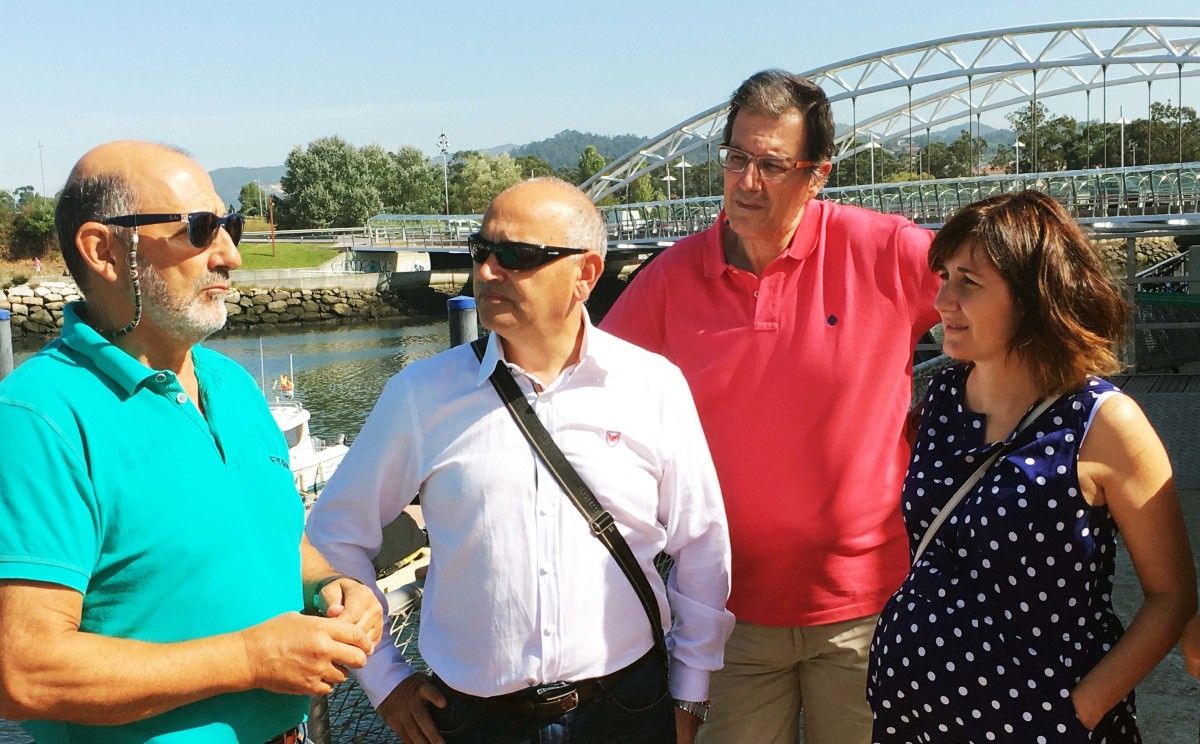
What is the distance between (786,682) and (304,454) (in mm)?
13260

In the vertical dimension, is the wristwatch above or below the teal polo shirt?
below

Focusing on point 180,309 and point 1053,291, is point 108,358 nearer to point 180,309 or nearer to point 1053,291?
point 180,309

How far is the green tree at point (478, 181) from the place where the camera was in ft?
261

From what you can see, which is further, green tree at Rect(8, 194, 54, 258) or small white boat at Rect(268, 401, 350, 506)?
green tree at Rect(8, 194, 54, 258)

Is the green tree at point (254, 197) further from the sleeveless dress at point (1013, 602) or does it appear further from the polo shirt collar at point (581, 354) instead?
the sleeveless dress at point (1013, 602)

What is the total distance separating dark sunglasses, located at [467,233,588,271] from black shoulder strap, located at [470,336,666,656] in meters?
0.20

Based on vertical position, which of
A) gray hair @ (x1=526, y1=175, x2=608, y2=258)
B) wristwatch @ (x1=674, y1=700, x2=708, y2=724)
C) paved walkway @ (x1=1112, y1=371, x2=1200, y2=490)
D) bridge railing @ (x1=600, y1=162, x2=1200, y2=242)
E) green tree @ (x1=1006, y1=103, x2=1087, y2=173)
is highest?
green tree @ (x1=1006, y1=103, x2=1087, y2=173)

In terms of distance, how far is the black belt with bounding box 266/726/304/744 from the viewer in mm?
1881

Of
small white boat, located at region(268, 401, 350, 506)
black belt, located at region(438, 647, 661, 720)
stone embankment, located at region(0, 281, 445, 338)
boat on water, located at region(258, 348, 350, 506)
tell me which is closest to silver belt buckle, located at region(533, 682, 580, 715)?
black belt, located at region(438, 647, 661, 720)

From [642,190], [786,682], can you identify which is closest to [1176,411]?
[786,682]

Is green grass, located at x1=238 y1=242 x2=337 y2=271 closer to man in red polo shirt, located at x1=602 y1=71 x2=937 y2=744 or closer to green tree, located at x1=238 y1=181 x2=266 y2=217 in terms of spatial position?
green tree, located at x1=238 y1=181 x2=266 y2=217

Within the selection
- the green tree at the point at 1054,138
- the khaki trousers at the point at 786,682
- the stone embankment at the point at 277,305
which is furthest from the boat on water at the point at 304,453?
the green tree at the point at 1054,138

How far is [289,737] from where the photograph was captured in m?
1.92

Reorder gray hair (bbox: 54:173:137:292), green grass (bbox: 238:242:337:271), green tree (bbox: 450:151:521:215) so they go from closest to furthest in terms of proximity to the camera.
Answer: gray hair (bbox: 54:173:137:292)
green grass (bbox: 238:242:337:271)
green tree (bbox: 450:151:521:215)
